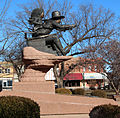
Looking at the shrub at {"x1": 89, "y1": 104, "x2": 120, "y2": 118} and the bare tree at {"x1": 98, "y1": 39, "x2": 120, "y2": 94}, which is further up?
the bare tree at {"x1": 98, "y1": 39, "x2": 120, "y2": 94}

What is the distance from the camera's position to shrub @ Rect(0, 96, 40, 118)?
5234 mm

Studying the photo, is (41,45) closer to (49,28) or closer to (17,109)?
(49,28)

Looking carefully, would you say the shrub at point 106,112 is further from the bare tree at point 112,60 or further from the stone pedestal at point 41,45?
the bare tree at point 112,60

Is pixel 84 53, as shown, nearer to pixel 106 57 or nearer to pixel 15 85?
pixel 106 57

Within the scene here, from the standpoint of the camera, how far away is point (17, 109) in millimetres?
5305

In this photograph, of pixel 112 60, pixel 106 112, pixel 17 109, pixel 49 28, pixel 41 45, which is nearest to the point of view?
pixel 17 109

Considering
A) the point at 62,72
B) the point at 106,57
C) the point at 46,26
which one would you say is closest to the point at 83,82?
the point at 62,72

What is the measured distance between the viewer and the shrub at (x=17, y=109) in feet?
17.2

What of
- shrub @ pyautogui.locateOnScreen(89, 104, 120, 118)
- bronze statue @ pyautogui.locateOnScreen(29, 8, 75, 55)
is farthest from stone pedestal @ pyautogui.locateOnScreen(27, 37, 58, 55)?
shrub @ pyautogui.locateOnScreen(89, 104, 120, 118)

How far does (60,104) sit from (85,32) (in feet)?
51.1

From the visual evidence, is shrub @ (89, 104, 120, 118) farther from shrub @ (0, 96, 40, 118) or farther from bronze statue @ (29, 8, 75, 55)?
bronze statue @ (29, 8, 75, 55)

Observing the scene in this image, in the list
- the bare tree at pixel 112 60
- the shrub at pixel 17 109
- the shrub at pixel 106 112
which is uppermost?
the bare tree at pixel 112 60

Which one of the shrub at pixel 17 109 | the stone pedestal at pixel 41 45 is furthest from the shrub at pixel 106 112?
the stone pedestal at pixel 41 45

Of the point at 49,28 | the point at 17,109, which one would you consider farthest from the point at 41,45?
the point at 17,109
